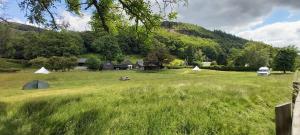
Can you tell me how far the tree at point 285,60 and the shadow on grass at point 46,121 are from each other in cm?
9976

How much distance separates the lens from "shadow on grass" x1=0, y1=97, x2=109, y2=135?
1254 cm

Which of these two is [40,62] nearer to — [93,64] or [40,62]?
[40,62]

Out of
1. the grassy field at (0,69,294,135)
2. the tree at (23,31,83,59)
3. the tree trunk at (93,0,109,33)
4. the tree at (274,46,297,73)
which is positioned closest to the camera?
the grassy field at (0,69,294,135)

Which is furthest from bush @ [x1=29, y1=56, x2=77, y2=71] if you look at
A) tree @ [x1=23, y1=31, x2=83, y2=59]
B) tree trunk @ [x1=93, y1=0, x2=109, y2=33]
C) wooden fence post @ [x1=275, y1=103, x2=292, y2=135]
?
wooden fence post @ [x1=275, y1=103, x2=292, y2=135]

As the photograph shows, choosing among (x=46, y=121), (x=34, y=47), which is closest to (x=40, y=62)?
(x=34, y=47)

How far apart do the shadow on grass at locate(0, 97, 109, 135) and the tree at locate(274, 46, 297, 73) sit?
327 feet

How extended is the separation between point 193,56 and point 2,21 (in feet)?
583

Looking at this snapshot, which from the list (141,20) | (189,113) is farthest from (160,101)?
(141,20)

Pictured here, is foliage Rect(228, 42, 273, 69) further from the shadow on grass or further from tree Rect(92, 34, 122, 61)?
the shadow on grass

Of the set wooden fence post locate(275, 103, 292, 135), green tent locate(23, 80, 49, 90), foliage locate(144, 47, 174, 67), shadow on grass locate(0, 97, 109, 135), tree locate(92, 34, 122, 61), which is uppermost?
tree locate(92, 34, 122, 61)

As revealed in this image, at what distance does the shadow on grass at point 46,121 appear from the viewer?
12539mm

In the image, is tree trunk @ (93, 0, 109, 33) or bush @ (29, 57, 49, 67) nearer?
tree trunk @ (93, 0, 109, 33)

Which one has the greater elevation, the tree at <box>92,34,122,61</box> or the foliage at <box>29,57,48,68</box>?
the tree at <box>92,34,122,61</box>

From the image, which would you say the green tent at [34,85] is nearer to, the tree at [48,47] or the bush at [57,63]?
the bush at [57,63]
